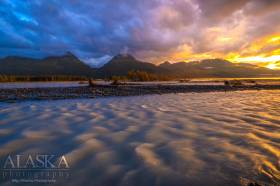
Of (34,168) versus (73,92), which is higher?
(34,168)

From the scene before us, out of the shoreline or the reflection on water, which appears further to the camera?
the shoreline

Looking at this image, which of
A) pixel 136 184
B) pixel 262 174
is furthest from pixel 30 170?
pixel 262 174

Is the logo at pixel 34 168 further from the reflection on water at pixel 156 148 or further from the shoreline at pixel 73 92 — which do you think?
the shoreline at pixel 73 92

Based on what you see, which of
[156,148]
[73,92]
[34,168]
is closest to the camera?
[34,168]

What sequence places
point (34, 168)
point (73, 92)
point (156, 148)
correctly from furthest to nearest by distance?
1. point (73, 92)
2. point (156, 148)
3. point (34, 168)

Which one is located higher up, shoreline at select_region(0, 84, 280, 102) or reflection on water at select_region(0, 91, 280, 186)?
reflection on water at select_region(0, 91, 280, 186)

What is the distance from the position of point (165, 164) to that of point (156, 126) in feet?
7.83

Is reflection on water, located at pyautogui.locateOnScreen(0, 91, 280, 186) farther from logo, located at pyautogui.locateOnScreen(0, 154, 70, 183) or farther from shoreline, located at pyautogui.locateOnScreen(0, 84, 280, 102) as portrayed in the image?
shoreline, located at pyautogui.locateOnScreen(0, 84, 280, 102)

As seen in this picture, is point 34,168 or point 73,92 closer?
point 34,168

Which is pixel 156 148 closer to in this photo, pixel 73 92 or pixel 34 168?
pixel 34 168

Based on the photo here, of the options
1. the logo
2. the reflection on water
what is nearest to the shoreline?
the reflection on water

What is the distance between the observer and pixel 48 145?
3.88m

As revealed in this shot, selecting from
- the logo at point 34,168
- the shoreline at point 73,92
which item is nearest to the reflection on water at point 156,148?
the logo at point 34,168

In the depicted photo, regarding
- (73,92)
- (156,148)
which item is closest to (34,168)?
(156,148)
